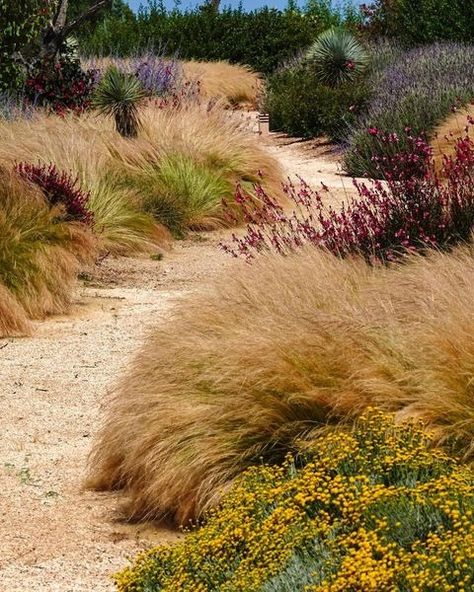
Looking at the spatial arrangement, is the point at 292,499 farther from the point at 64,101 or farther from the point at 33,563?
the point at 64,101

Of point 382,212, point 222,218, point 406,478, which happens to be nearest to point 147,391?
point 406,478

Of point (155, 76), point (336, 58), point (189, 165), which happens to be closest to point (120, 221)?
point (189, 165)

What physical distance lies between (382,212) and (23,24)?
15.9 ft

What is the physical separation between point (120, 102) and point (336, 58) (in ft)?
26.5

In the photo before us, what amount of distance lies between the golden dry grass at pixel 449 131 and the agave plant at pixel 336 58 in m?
5.81

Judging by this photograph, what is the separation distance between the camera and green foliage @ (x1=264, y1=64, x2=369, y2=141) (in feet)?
63.7

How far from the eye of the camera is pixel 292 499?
12.4ft

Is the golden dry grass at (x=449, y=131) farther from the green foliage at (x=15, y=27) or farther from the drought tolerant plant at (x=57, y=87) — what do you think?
the green foliage at (x=15, y=27)

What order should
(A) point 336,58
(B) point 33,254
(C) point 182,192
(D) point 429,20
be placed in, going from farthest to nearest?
(D) point 429,20, (A) point 336,58, (C) point 182,192, (B) point 33,254

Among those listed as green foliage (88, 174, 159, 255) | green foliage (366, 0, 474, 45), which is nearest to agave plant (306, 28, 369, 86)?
green foliage (366, 0, 474, 45)

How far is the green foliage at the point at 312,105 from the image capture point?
63.7ft

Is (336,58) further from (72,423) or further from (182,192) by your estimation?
(72,423)

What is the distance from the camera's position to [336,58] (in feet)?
69.0

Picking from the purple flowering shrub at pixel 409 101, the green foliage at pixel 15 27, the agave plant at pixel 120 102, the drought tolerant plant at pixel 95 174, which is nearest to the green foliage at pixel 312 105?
the purple flowering shrub at pixel 409 101
